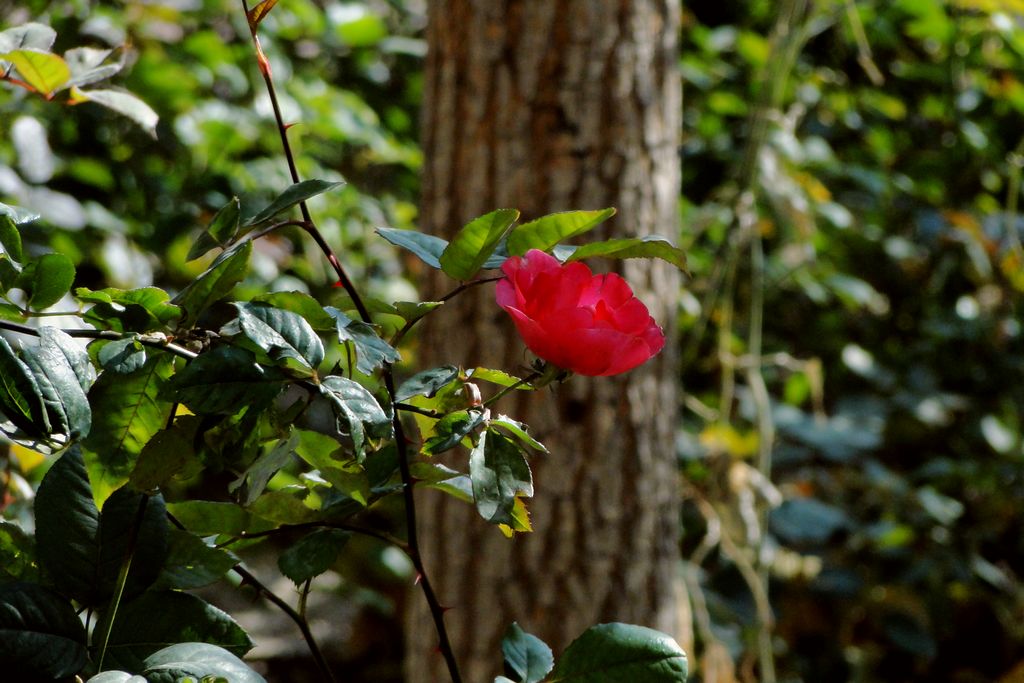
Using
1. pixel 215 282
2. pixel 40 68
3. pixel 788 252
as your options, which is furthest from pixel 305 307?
pixel 788 252

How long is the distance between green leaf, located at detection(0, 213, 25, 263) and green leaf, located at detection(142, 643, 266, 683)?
0.20 meters

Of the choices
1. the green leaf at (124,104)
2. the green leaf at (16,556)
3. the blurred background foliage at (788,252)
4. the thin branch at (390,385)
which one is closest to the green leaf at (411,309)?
the thin branch at (390,385)

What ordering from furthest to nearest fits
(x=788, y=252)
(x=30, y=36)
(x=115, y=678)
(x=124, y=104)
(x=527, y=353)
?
(x=788, y=252)
(x=527, y=353)
(x=124, y=104)
(x=30, y=36)
(x=115, y=678)

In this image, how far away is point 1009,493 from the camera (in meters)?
2.31

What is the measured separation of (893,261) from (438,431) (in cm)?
225

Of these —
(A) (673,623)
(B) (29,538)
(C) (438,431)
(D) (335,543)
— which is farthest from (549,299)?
(A) (673,623)

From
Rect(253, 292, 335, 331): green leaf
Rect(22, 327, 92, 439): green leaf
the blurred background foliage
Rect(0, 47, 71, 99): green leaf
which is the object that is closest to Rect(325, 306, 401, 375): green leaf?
Rect(253, 292, 335, 331): green leaf

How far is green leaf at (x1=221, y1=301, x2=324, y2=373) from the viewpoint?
0.47 metres

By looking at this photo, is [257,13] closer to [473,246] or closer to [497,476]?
[473,246]

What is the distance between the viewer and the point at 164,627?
21.0 inches

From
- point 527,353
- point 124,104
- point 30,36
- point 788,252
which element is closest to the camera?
point 30,36

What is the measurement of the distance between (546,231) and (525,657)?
218mm

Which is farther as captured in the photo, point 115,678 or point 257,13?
point 257,13

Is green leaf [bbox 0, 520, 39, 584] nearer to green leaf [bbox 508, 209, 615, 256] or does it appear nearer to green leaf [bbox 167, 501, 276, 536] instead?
green leaf [bbox 167, 501, 276, 536]
